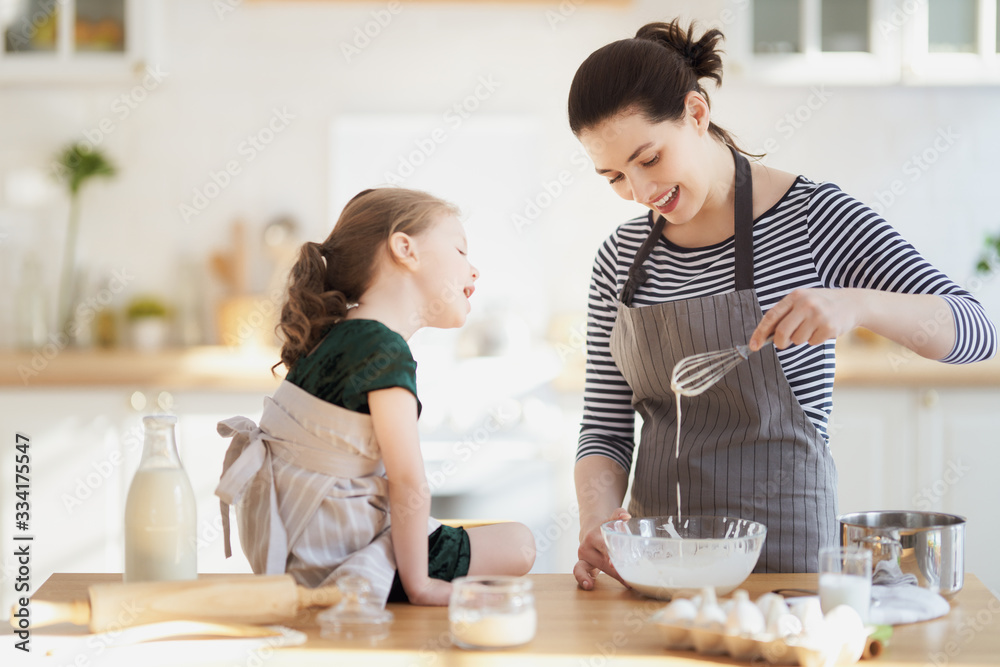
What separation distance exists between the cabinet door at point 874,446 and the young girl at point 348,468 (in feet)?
6.34

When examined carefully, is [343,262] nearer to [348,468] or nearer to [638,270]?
[348,468]

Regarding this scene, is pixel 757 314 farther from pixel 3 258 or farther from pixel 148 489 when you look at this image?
pixel 3 258

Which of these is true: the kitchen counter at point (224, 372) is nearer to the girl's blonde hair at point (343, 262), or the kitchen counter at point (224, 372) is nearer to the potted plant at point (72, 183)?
the potted plant at point (72, 183)

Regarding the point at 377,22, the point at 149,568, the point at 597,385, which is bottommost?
the point at 149,568

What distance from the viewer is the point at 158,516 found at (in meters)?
1.07

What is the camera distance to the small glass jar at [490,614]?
0.95 meters

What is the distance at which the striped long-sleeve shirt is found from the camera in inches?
54.1

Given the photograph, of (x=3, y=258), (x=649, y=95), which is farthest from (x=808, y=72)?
(x=3, y=258)

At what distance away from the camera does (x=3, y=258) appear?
341 cm

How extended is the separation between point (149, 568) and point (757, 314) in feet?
2.98

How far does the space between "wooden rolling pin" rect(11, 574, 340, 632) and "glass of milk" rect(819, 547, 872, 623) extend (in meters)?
0.56

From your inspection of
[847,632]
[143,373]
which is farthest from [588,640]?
[143,373]

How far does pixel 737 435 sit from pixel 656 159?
43cm

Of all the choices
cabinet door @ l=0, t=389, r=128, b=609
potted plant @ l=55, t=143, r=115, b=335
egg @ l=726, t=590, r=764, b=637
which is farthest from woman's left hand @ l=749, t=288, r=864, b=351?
potted plant @ l=55, t=143, r=115, b=335
